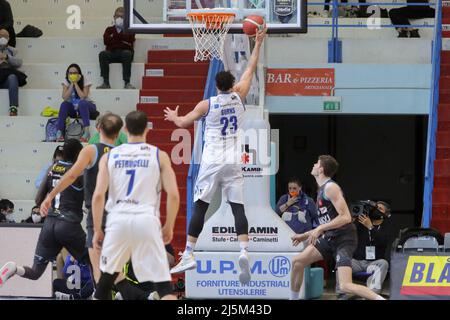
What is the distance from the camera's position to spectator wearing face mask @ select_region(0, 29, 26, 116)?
20.2m

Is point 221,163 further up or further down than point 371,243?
further up

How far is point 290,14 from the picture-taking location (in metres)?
16.0

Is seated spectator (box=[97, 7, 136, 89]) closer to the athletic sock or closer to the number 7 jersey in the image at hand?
the athletic sock

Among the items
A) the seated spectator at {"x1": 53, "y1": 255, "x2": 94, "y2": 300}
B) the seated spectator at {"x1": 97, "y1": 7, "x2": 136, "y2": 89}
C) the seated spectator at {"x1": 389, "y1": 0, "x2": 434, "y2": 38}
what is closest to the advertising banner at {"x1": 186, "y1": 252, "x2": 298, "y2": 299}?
the seated spectator at {"x1": 53, "y1": 255, "x2": 94, "y2": 300}

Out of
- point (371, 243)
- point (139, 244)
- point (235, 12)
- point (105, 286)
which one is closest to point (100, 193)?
point (139, 244)

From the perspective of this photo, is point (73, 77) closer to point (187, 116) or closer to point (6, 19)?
point (6, 19)

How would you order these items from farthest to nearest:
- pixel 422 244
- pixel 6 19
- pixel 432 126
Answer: pixel 6 19
pixel 432 126
pixel 422 244

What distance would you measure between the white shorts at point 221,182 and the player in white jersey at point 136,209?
245 cm

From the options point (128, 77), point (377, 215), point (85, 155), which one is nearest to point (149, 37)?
point (128, 77)

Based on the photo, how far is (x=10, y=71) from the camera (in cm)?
2055

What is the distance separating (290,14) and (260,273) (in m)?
3.44

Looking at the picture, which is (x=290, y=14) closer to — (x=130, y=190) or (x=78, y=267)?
(x=78, y=267)

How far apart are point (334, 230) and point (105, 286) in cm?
342

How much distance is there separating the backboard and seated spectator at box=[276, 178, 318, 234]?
249cm
